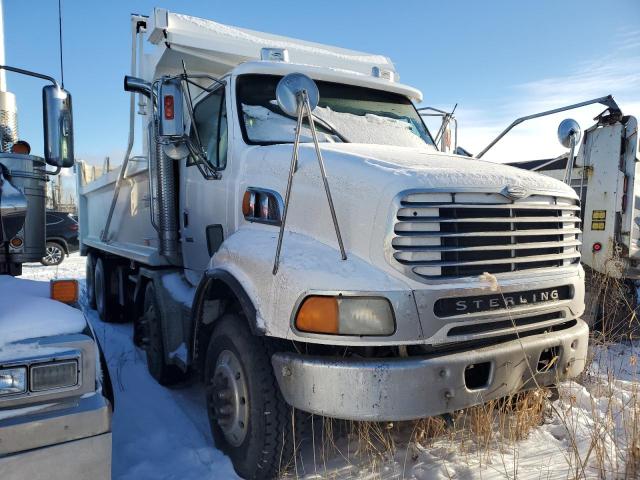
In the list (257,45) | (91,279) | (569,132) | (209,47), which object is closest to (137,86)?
(209,47)

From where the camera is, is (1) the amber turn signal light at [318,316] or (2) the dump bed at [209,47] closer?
(1) the amber turn signal light at [318,316]

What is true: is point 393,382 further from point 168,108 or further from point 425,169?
point 168,108

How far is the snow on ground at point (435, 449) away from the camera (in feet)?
8.66

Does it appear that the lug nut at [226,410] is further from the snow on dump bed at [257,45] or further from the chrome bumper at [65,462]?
the snow on dump bed at [257,45]

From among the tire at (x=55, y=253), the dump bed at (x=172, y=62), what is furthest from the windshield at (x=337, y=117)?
the tire at (x=55, y=253)

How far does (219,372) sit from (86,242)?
5.73 m

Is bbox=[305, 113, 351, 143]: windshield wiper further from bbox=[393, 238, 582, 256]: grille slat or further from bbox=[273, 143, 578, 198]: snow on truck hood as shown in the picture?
bbox=[393, 238, 582, 256]: grille slat

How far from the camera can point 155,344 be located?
435 cm

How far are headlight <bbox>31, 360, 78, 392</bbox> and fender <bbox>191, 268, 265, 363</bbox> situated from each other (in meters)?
0.89

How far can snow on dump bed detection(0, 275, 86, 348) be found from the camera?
2.07 m

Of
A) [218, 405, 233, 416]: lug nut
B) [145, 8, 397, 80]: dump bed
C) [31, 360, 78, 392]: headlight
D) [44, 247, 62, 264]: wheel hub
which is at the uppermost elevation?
[145, 8, 397, 80]: dump bed

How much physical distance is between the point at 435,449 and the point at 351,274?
1.34 metres

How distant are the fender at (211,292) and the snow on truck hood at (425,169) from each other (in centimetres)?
84

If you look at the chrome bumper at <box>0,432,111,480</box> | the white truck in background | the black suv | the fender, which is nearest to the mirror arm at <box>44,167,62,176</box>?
the fender
